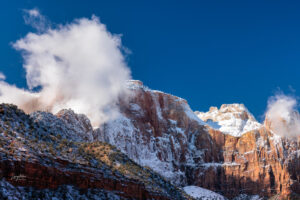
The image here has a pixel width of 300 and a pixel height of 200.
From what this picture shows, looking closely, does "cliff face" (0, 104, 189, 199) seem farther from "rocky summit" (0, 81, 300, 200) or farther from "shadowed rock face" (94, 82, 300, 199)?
"shadowed rock face" (94, 82, 300, 199)

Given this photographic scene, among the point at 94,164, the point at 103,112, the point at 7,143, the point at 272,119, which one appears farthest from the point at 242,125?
the point at 7,143

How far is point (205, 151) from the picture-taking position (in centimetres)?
16912

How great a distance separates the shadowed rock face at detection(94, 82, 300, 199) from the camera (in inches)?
5891

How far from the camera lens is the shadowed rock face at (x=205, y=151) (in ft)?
491

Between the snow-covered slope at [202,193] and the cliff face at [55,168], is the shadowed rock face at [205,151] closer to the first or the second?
the snow-covered slope at [202,193]

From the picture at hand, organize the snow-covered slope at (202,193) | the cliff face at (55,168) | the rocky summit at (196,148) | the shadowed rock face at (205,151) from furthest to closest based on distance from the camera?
the shadowed rock face at (205,151)
the snow-covered slope at (202,193)
the rocky summit at (196,148)
the cliff face at (55,168)

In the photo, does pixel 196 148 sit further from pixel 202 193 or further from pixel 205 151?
pixel 202 193

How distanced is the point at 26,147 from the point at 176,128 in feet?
435

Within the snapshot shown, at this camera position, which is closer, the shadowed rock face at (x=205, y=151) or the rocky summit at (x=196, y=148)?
the rocky summit at (x=196, y=148)

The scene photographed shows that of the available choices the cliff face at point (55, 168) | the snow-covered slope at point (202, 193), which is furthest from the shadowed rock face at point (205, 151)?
the cliff face at point (55, 168)

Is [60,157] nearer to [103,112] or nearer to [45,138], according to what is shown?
[45,138]

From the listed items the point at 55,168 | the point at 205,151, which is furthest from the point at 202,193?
the point at 55,168

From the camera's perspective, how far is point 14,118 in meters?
39.8

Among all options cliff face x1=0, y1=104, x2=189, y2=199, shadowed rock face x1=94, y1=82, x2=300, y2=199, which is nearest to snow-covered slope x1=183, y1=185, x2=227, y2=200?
shadowed rock face x1=94, y1=82, x2=300, y2=199
